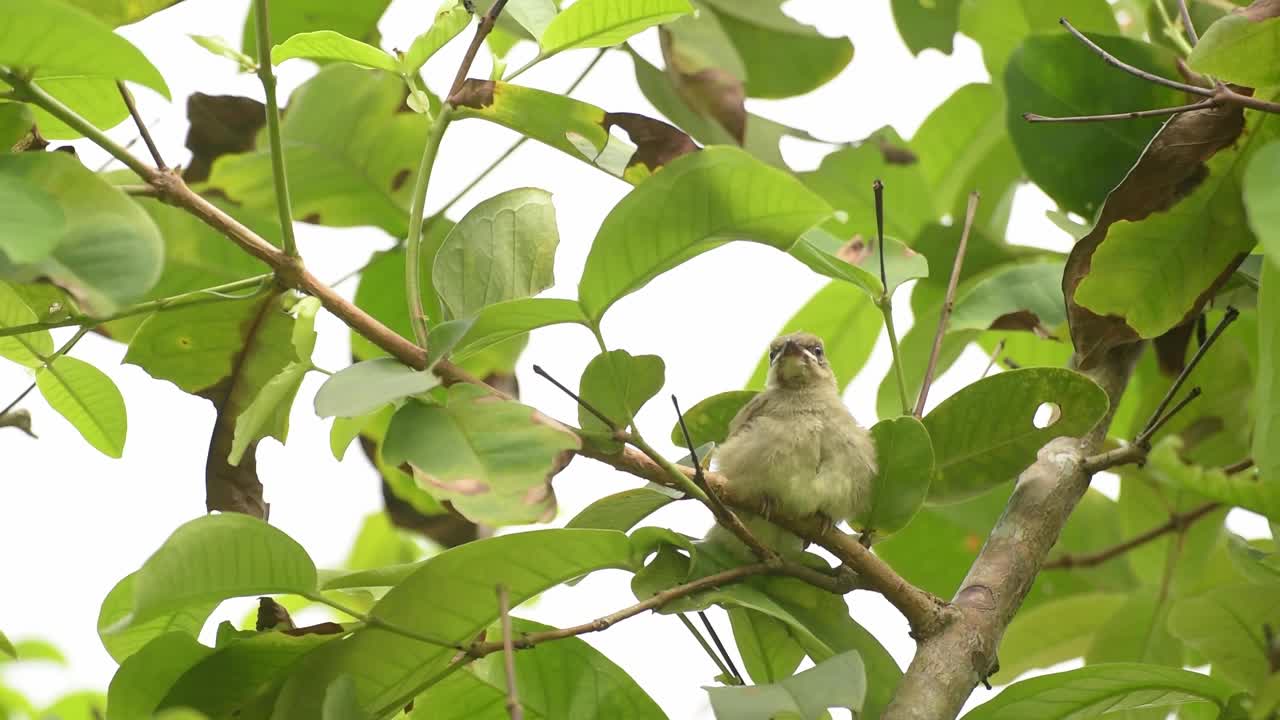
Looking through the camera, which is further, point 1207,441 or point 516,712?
point 1207,441

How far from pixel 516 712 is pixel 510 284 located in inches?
30.8

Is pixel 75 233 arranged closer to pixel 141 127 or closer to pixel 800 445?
pixel 141 127

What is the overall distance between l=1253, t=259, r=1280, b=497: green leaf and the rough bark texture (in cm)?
48

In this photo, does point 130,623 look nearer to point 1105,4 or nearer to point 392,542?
point 392,542

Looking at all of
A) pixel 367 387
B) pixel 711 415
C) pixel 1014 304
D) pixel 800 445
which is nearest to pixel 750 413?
pixel 800 445

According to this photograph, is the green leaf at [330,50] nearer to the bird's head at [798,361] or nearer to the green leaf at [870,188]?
the green leaf at [870,188]

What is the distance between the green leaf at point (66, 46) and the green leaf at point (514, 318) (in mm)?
498

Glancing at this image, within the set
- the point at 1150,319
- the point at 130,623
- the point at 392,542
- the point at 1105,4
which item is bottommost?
the point at 130,623

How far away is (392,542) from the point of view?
3703 mm

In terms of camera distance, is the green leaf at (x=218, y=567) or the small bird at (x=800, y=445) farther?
the small bird at (x=800, y=445)

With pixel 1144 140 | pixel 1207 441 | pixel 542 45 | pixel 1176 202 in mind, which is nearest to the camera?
pixel 542 45

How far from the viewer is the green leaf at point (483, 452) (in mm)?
1714

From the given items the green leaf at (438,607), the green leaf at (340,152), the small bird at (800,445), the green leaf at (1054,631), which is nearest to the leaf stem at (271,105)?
the green leaf at (438,607)

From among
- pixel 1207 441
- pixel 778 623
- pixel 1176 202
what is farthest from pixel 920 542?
pixel 1176 202
